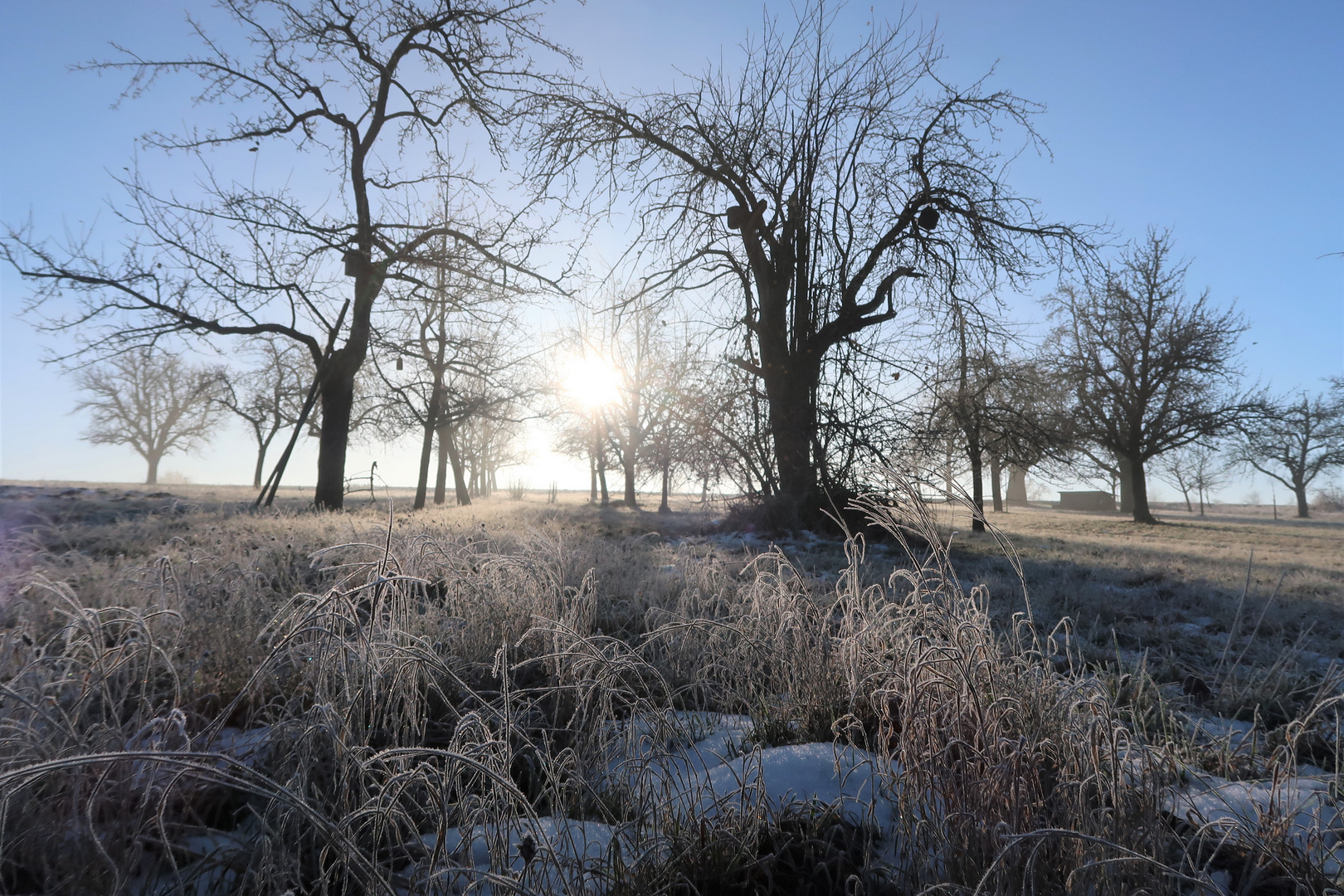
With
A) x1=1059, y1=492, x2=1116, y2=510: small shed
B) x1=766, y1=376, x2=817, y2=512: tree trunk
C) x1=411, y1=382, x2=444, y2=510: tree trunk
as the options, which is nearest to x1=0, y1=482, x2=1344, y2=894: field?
x1=766, y1=376, x2=817, y2=512: tree trunk

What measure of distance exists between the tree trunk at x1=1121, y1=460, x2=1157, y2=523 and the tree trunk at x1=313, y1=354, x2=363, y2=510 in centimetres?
2315

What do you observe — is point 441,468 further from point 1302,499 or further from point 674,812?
point 1302,499

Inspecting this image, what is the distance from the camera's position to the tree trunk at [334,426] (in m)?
12.0

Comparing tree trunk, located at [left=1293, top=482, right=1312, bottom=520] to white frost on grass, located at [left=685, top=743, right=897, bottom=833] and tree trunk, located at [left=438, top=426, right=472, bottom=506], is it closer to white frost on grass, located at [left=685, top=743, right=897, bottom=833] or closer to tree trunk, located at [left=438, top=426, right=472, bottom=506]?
tree trunk, located at [left=438, top=426, right=472, bottom=506]

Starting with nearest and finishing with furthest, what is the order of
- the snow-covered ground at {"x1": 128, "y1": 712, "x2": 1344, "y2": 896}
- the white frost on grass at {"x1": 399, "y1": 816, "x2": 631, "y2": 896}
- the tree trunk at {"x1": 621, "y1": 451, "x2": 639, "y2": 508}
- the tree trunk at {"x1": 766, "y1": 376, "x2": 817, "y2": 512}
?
the white frost on grass at {"x1": 399, "y1": 816, "x2": 631, "y2": 896}, the snow-covered ground at {"x1": 128, "y1": 712, "x2": 1344, "y2": 896}, the tree trunk at {"x1": 766, "y1": 376, "x2": 817, "y2": 512}, the tree trunk at {"x1": 621, "y1": 451, "x2": 639, "y2": 508}

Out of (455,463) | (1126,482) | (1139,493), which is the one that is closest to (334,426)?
(455,463)

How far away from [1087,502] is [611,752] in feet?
137

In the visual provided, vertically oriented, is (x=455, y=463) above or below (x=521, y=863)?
above

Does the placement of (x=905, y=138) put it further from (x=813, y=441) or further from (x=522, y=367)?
(x=522, y=367)

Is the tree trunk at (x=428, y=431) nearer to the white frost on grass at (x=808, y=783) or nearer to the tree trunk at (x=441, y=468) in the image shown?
the tree trunk at (x=441, y=468)

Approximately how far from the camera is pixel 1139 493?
21.0m

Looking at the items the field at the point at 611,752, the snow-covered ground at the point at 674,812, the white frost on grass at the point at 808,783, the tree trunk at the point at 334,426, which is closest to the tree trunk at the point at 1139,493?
the field at the point at 611,752

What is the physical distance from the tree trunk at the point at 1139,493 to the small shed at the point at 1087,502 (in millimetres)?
16027

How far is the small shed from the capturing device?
117 feet
